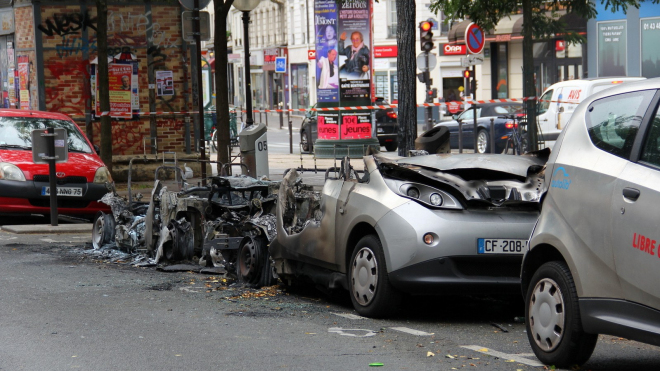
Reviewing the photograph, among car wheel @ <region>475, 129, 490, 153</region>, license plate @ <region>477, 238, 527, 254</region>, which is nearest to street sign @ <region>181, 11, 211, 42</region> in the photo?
license plate @ <region>477, 238, 527, 254</region>

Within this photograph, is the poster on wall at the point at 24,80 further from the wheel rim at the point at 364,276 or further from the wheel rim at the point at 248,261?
the wheel rim at the point at 364,276

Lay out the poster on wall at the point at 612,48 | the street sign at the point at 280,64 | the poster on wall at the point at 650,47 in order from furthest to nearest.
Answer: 1. the street sign at the point at 280,64
2. the poster on wall at the point at 612,48
3. the poster on wall at the point at 650,47

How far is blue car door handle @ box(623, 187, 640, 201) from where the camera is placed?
5090mm

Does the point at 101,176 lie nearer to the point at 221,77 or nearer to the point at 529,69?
the point at 221,77

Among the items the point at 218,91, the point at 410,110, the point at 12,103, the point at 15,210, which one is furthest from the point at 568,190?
the point at 12,103

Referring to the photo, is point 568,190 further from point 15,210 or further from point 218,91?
point 218,91

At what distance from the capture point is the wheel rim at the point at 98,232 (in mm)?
11656

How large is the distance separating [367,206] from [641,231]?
2.75 m

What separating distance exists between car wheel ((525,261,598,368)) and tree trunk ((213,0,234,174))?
11.4 meters

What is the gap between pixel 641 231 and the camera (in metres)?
5.02

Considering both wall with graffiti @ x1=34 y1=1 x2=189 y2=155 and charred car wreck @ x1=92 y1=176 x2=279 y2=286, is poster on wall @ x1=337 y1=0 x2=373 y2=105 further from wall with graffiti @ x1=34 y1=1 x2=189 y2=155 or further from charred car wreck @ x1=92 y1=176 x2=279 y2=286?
charred car wreck @ x1=92 y1=176 x2=279 y2=286

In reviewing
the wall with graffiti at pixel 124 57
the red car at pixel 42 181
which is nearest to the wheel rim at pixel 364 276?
the red car at pixel 42 181

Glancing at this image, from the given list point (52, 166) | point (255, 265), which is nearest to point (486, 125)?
point (52, 166)

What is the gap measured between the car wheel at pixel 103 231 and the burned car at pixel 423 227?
3962mm
